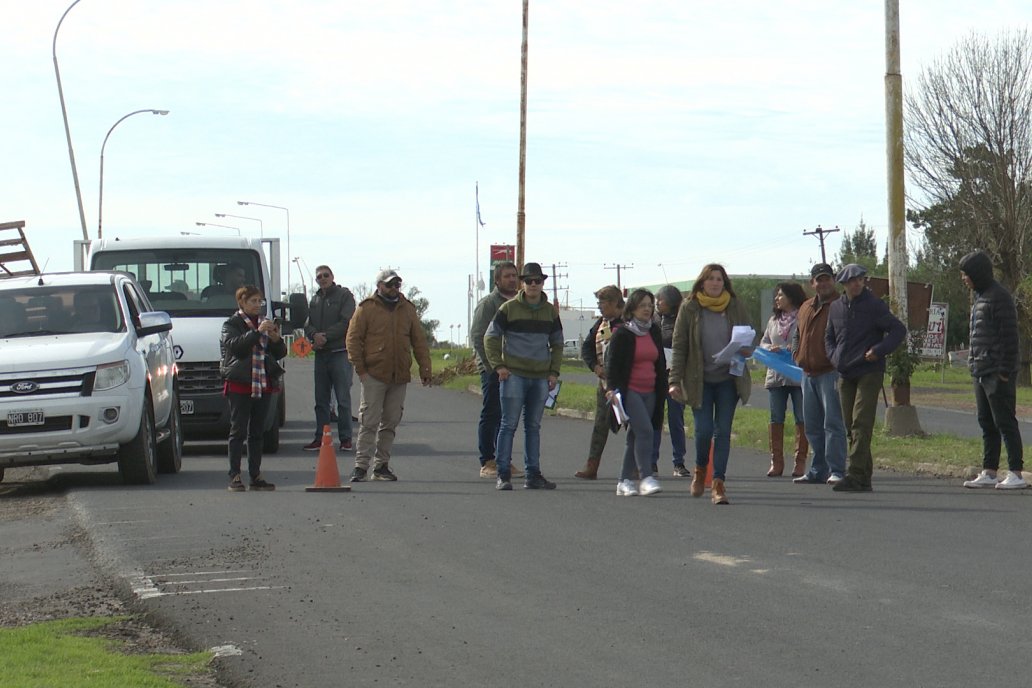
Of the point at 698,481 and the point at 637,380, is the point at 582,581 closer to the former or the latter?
the point at 698,481

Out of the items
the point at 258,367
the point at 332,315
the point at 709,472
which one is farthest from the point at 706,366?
the point at 332,315

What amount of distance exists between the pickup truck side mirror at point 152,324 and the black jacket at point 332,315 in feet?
9.07

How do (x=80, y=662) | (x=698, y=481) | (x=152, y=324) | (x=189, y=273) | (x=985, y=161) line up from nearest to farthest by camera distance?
(x=80, y=662) → (x=698, y=481) → (x=152, y=324) → (x=189, y=273) → (x=985, y=161)

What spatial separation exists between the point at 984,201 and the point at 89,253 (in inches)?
1307

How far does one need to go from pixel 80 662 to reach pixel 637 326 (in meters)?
7.06

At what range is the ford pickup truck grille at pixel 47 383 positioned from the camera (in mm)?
13336

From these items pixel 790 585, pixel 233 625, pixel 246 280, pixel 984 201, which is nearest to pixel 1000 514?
pixel 790 585

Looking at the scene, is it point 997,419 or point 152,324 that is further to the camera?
point 152,324

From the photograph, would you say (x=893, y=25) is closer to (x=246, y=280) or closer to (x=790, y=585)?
(x=246, y=280)

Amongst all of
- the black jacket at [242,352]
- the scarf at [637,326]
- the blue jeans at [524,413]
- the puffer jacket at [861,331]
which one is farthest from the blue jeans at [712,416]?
the black jacket at [242,352]

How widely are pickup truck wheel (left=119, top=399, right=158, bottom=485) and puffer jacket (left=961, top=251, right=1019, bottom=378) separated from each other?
7.14m

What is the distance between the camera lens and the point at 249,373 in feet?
43.9

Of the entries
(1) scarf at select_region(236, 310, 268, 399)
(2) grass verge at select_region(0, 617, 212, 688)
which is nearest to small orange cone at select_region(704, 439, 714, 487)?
(1) scarf at select_region(236, 310, 268, 399)

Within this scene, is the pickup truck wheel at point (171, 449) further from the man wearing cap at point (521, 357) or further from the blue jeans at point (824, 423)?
the blue jeans at point (824, 423)
